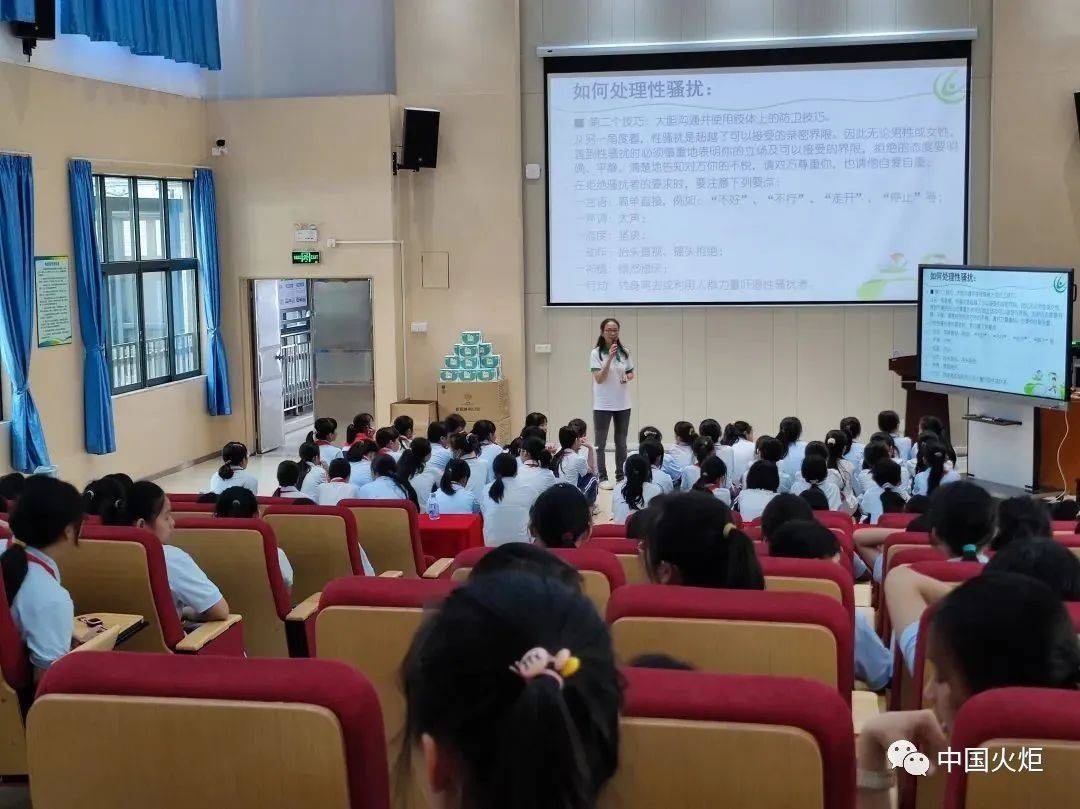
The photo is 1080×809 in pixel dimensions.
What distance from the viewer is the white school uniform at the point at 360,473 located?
6797 millimetres

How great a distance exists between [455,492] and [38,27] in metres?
4.49

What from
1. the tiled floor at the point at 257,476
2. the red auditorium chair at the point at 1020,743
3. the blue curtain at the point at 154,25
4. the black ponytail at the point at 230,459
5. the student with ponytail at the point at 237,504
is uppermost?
the blue curtain at the point at 154,25

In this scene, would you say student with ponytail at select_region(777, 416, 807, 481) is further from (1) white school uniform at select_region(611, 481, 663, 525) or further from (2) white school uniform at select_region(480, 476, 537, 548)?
(2) white school uniform at select_region(480, 476, 537, 548)

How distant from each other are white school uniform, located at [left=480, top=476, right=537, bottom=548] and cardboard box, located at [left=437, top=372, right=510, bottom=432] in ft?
14.3

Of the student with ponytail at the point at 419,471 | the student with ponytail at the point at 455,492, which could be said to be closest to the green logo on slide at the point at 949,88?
the student with ponytail at the point at 419,471

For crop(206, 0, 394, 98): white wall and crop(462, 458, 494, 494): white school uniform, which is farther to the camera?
crop(206, 0, 394, 98): white wall

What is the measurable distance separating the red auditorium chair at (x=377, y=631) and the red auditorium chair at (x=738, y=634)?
50 centimetres

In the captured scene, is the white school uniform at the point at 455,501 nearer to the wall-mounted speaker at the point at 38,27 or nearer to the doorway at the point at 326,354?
the wall-mounted speaker at the point at 38,27

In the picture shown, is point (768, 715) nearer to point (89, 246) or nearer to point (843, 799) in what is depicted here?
point (843, 799)

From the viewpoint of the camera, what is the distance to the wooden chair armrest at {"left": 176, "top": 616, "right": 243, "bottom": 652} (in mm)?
3449

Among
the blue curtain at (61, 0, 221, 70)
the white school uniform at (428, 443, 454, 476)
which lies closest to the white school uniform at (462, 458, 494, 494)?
the white school uniform at (428, 443, 454, 476)

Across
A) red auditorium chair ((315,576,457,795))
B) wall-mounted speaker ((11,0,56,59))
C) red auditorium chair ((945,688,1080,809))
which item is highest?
wall-mounted speaker ((11,0,56,59))

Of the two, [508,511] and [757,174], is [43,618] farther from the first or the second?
[757,174]

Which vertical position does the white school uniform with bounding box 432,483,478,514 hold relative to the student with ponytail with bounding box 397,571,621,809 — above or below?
below
